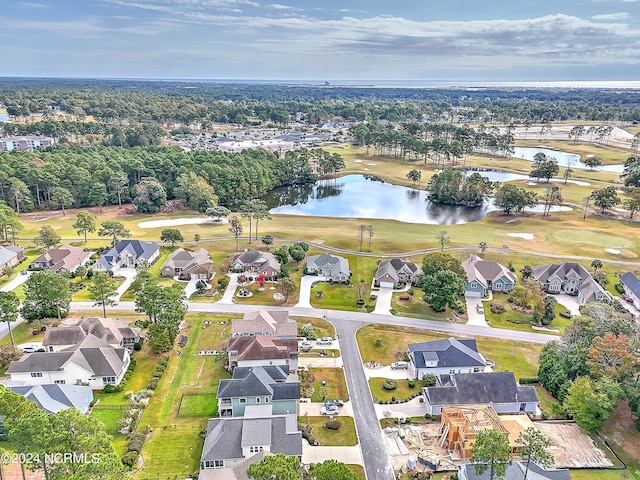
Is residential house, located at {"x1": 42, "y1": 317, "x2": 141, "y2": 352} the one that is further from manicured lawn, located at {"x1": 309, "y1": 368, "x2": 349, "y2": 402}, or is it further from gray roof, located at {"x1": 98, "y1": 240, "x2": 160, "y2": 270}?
gray roof, located at {"x1": 98, "y1": 240, "x2": 160, "y2": 270}

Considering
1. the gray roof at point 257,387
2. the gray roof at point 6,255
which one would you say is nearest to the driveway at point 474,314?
the gray roof at point 257,387

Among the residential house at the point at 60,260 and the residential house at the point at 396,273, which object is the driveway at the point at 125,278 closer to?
the residential house at the point at 60,260

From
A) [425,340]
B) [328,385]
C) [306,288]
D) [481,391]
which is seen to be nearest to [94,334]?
[328,385]

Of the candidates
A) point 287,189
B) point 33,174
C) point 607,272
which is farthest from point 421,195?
point 33,174

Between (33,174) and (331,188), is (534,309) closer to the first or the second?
(331,188)

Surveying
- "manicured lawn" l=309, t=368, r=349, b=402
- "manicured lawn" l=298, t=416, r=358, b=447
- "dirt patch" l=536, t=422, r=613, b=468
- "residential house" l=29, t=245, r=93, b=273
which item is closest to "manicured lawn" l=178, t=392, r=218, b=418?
"manicured lawn" l=298, t=416, r=358, b=447

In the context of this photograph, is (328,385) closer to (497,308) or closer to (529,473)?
(529,473)

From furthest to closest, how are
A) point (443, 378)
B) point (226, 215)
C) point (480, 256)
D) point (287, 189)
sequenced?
point (287, 189), point (226, 215), point (480, 256), point (443, 378)
